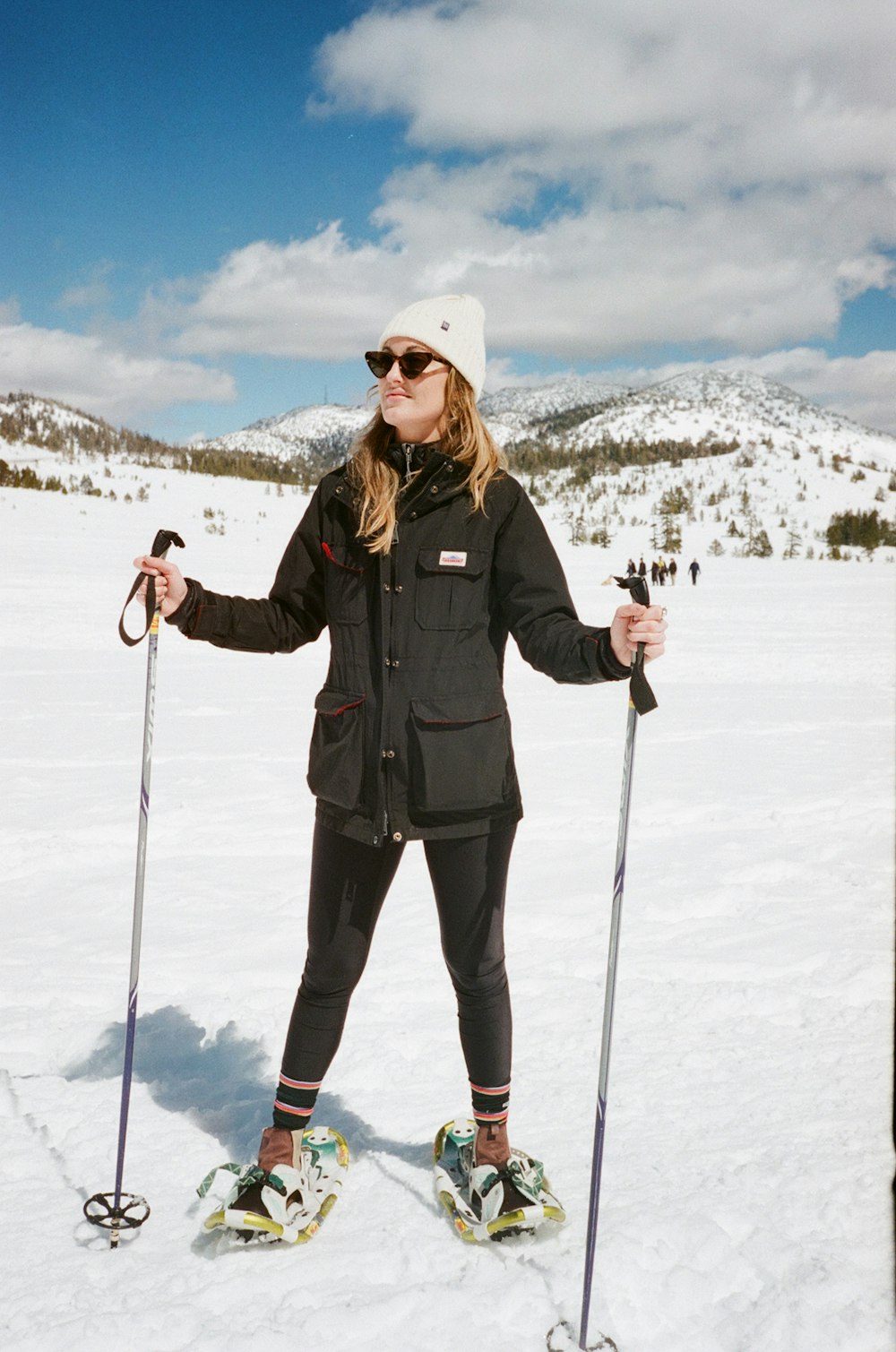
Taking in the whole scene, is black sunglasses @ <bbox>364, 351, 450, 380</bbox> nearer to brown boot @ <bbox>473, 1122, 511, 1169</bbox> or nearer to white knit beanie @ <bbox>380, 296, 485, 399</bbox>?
white knit beanie @ <bbox>380, 296, 485, 399</bbox>

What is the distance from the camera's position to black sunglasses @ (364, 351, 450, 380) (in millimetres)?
2080

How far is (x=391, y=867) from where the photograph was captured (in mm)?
2092

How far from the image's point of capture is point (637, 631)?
1.79 m

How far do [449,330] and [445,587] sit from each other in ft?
2.08

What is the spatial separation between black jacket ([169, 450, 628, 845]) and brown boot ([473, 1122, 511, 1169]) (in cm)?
77

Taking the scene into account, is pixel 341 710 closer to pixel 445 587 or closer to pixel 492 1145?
pixel 445 587

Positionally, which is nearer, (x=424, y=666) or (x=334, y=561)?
(x=424, y=666)

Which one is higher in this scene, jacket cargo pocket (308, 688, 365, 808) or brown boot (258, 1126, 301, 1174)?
jacket cargo pocket (308, 688, 365, 808)

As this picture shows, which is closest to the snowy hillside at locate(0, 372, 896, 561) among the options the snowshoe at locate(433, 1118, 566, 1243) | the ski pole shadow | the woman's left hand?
the ski pole shadow

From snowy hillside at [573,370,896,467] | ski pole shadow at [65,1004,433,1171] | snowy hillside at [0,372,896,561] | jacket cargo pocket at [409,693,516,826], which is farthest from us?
snowy hillside at [573,370,896,467]

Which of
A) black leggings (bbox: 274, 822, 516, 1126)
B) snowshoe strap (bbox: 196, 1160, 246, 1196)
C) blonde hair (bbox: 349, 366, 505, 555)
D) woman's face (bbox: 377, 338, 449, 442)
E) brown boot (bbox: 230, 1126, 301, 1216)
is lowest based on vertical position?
snowshoe strap (bbox: 196, 1160, 246, 1196)

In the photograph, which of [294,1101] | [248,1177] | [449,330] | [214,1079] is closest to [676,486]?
[449,330]

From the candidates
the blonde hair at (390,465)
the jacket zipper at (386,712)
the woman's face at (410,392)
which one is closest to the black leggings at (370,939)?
the jacket zipper at (386,712)

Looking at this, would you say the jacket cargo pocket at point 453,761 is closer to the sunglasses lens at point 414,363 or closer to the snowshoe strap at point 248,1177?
the sunglasses lens at point 414,363
